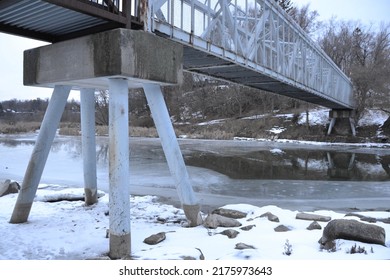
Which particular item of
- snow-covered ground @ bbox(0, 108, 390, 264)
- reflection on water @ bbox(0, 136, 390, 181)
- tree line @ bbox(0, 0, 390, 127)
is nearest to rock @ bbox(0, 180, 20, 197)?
snow-covered ground @ bbox(0, 108, 390, 264)

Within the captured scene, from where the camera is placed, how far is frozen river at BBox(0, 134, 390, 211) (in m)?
12.5

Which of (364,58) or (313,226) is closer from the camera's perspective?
(313,226)

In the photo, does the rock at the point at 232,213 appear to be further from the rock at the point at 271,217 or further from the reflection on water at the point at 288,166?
the reflection on water at the point at 288,166

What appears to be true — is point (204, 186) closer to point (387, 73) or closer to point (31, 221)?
point (31, 221)

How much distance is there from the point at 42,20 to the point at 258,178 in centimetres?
1194

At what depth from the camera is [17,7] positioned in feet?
22.4

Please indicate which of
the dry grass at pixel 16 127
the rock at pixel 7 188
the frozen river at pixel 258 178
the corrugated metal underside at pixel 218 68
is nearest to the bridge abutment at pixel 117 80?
the corrugated metal underside at pixel 218 68

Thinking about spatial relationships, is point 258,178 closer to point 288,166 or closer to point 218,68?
point 288,166

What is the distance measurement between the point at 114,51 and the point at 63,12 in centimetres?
133

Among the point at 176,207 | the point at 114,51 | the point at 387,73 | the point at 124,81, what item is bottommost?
the point at 176,207

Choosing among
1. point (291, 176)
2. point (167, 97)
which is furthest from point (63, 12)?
point (167, 97)

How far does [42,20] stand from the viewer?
24.7 ft

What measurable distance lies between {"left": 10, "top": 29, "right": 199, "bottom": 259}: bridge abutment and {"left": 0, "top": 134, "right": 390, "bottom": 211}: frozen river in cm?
415

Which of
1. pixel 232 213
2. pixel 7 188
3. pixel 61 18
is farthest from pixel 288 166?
pixel 61 18
